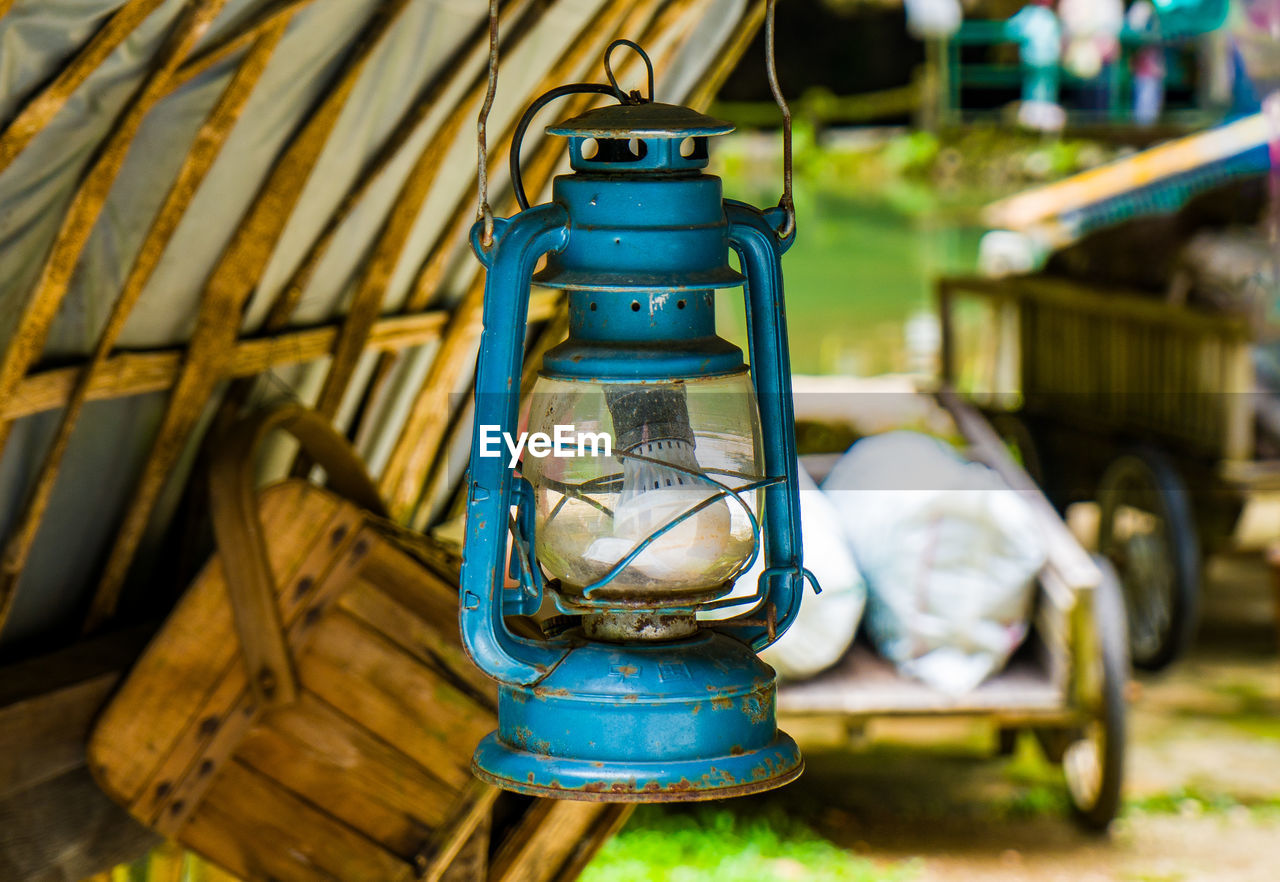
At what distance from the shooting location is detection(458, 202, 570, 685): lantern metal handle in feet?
4.23

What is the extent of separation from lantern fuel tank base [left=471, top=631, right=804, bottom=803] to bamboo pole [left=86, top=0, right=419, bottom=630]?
1.24 meters

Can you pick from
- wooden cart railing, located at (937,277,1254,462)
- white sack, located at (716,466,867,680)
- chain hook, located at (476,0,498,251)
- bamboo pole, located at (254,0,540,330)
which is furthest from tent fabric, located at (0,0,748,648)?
wooden cart railing, located at (937,277,1254,462)

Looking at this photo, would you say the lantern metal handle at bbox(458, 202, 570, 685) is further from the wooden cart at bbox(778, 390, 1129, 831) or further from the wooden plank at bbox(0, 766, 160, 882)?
the wooden cart at bbox(778, 390, 1129, 831)

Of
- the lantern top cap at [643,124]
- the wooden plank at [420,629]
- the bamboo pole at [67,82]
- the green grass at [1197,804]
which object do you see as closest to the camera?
the lantern top cap at [643,124]

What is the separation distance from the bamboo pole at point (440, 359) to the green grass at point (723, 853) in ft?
5.06

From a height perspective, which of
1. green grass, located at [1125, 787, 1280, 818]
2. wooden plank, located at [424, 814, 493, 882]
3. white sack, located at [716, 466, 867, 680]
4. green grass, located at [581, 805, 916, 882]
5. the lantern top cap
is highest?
the lantern top cap

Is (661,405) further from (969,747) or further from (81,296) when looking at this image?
(969,747)

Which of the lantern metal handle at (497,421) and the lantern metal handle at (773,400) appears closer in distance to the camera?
the lantern metal handle at (497,421)

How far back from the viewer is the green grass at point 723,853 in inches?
179

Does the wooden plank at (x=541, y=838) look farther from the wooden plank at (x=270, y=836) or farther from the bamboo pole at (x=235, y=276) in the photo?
the bamboo pole at (x=235, y=276)

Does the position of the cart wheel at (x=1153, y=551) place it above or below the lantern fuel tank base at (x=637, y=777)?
below

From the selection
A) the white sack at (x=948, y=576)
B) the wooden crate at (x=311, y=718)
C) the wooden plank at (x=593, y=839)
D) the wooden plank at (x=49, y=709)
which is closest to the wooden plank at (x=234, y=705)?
the wooden crate at (x=311, y=718)

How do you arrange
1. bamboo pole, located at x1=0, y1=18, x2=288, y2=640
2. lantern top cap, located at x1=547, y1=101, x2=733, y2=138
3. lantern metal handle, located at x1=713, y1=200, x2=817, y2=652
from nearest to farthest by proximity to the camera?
lantern top cap, located at x1=547, y1=101, x2=733, y2=138 < lantern metal handle, located at x1=713, y1=200, x2=817, y2=652 < bamboo pole, located at x1=0, y1=18, x2=288, y2=640

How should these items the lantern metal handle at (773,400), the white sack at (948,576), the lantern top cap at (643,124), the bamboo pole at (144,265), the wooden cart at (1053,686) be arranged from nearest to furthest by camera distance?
the lantern top cap at (643,124) < the lantern metal handle at (773,400) < the bamboo pole at (144,265) < the wooden cart at (1053,686) < the white sack at (948,576)
